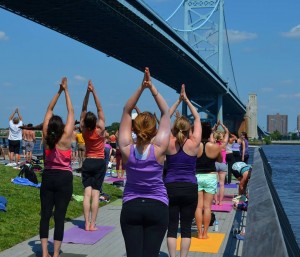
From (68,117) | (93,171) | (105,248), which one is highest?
(68,117)

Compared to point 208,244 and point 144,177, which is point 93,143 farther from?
point 144,177

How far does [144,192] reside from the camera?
369 cm

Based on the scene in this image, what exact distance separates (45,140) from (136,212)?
1833 millimetres

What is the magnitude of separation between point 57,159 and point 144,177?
1.67 m

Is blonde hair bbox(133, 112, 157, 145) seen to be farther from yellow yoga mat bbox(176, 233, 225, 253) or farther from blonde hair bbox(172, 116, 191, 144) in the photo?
yellow yoga mat bbox(176, 233, 225, 253)

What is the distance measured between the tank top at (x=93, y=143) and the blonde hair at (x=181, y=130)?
1916 millimetres

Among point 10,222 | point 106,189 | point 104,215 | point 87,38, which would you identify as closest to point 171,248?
point 10,222

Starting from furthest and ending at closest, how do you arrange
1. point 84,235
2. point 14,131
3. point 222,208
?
point 14,131 < point 222,208 < point 84,235

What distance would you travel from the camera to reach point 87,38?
35.7 m

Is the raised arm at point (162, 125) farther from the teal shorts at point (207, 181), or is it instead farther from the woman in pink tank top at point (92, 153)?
the teal shorts at point (207, 181)

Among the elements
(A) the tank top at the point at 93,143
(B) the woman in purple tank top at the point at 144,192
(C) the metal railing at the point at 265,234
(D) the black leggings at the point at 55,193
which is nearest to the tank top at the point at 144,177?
(B) the woman in purple tank top at the point at 144,192

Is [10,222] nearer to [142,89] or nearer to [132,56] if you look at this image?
[142,89]

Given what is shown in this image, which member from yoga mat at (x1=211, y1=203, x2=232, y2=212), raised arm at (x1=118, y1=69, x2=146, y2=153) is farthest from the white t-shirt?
raised arm at (x1=118, y1=69, x2=146, y2=153)

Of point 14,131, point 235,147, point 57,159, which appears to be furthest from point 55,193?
point 235,147
